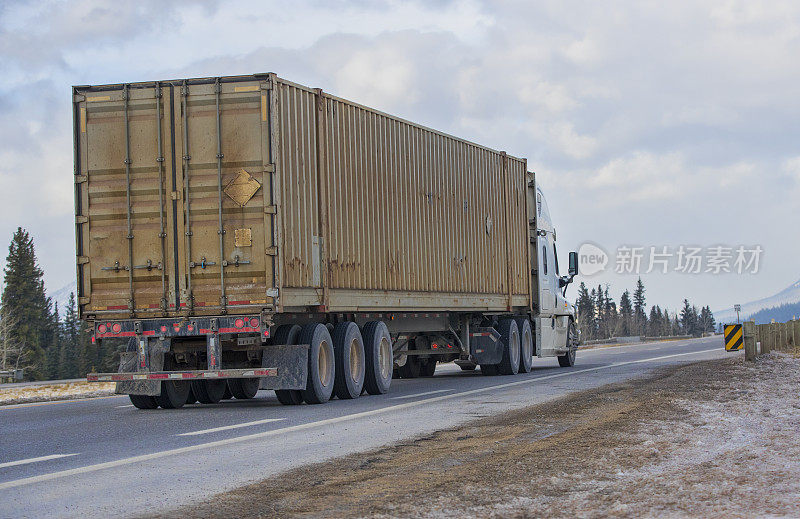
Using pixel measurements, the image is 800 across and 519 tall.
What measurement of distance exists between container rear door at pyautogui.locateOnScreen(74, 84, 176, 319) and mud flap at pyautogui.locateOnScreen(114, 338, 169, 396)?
16.9 inches

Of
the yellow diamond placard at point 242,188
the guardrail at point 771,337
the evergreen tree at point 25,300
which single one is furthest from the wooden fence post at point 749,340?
the evergreen tree at point 25,300

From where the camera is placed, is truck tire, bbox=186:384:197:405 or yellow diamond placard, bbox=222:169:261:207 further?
truck tire, bbox=186:384:197:405

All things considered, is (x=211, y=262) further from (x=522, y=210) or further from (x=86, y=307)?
(x=522, y=210)

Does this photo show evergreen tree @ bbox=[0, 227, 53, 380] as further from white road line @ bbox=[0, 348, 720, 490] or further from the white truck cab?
white road line @ bbox=[0, 348, 720, 490]

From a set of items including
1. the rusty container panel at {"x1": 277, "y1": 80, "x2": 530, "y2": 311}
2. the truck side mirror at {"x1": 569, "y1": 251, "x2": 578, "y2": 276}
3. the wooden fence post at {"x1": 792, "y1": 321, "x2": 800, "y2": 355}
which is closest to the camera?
the rusty container panel at {"x1": 277, "y1": 80, "x2": 530, "y2": 311}

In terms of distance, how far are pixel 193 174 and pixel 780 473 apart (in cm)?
902

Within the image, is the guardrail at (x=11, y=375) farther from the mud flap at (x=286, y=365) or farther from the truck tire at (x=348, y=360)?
the mud flap at (x=286, y=365)

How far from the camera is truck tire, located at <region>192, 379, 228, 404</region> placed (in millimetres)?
15359

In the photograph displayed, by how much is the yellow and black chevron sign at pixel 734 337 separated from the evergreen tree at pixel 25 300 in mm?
65077

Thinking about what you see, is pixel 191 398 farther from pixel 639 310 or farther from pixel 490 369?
pixel 639 310

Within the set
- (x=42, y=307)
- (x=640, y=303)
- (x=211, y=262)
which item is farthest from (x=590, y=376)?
(x=640, y=303)

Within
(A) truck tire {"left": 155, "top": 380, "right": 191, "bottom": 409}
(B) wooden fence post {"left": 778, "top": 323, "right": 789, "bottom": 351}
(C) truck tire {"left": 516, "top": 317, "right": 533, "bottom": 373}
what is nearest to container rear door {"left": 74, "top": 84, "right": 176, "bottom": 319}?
(A) truck tire {"left": 155, "top": 380, "right": 191, "bottom": 409}

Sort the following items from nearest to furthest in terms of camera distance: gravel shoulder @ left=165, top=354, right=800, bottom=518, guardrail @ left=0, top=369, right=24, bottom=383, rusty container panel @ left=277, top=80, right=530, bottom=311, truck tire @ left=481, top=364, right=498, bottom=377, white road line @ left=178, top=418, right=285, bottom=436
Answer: gravel shoulder @ left=165, top=354, right=800, bottom=518 → white road line @ left=178, top=418, right=285, bottom=436 → rusty container panel @ left=277, top=80, right=530, bottom=311 → truck tire @ left=481, top=364, right=498, bottom=377 → guardrail @ left=0, top=369, right=24, bottom=383

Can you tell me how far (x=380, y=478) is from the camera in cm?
698
